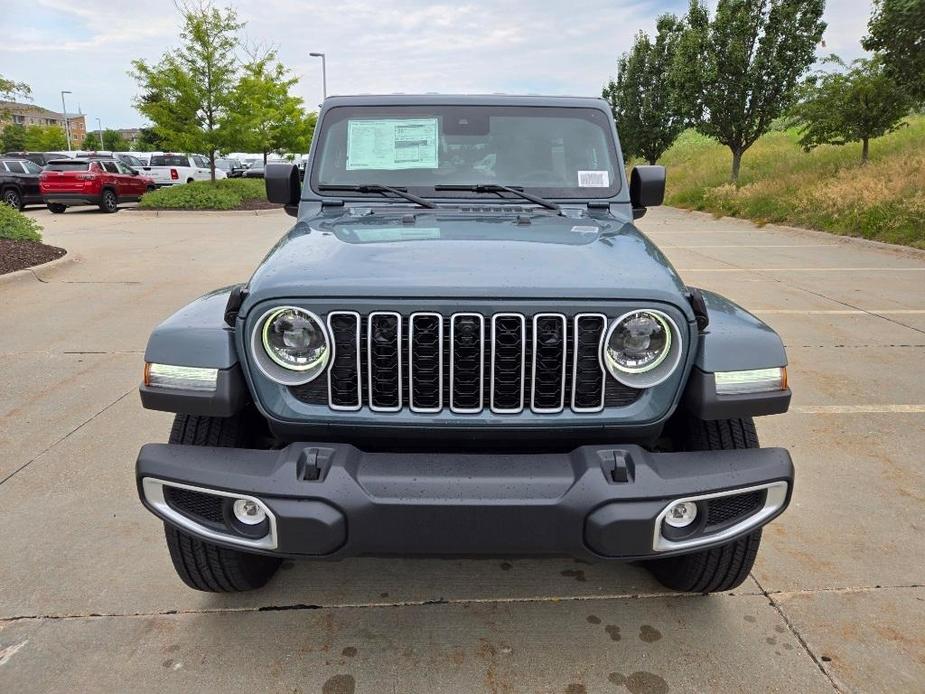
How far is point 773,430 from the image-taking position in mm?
4203

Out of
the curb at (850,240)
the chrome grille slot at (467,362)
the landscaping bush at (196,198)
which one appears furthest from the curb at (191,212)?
the chrome grille slot at (467,362)

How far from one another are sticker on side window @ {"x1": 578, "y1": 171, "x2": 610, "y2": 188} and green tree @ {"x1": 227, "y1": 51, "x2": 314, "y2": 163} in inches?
764

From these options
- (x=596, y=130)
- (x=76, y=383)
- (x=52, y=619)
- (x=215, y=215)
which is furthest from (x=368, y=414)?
(x=215, y=215)

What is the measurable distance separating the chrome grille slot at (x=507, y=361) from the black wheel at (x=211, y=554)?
90 centimetres

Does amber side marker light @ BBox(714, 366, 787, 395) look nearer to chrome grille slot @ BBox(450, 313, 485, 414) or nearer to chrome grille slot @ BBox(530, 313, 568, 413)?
chrome grille slot @ BBox(530, 313, 568, 413)

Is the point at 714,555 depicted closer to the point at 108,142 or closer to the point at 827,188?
the point at 827,188

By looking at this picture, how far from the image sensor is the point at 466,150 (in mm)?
3309

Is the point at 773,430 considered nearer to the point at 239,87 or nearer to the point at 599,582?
the point at 599,582

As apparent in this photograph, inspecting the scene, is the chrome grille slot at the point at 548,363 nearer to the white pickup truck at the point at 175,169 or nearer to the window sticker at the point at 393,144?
the window sticker at the point at 393,144

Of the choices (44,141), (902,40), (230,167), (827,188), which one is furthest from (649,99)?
(44,141)

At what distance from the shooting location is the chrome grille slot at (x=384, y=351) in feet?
6.68

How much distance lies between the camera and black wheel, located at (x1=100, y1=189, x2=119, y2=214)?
65.6 ft

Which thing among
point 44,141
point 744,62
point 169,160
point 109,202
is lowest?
point 109,202

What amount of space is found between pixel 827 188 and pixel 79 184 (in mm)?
19247
